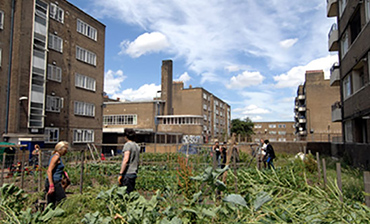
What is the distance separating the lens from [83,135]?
26.3 metres

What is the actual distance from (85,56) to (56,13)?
16.0 ft

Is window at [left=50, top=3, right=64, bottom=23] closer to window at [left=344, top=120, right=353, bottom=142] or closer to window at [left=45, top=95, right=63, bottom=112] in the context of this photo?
window at [left=45, top=95, right=63, bottom=112]

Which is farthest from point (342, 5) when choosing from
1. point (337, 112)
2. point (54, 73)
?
point (54, 73)

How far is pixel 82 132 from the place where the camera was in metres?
26.3

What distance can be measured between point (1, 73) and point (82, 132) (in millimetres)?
9034

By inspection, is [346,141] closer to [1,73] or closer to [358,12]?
[358,12]

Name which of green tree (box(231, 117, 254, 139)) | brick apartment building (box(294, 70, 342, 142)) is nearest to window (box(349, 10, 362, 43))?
brick apartment building (box(294, 70, 342, 142))

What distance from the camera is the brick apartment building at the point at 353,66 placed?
14.4 m

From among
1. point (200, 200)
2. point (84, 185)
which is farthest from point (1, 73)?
point (200, 200)

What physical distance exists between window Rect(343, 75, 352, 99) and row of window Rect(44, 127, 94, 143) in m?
22.6

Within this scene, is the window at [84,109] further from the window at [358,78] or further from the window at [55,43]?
the window at [358,78]

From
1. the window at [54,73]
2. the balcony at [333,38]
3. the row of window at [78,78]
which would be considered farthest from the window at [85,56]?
the balcony at [333,38]

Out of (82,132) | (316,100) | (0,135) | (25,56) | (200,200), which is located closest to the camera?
(200,200)

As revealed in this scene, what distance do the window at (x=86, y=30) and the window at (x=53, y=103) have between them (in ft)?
24.3
